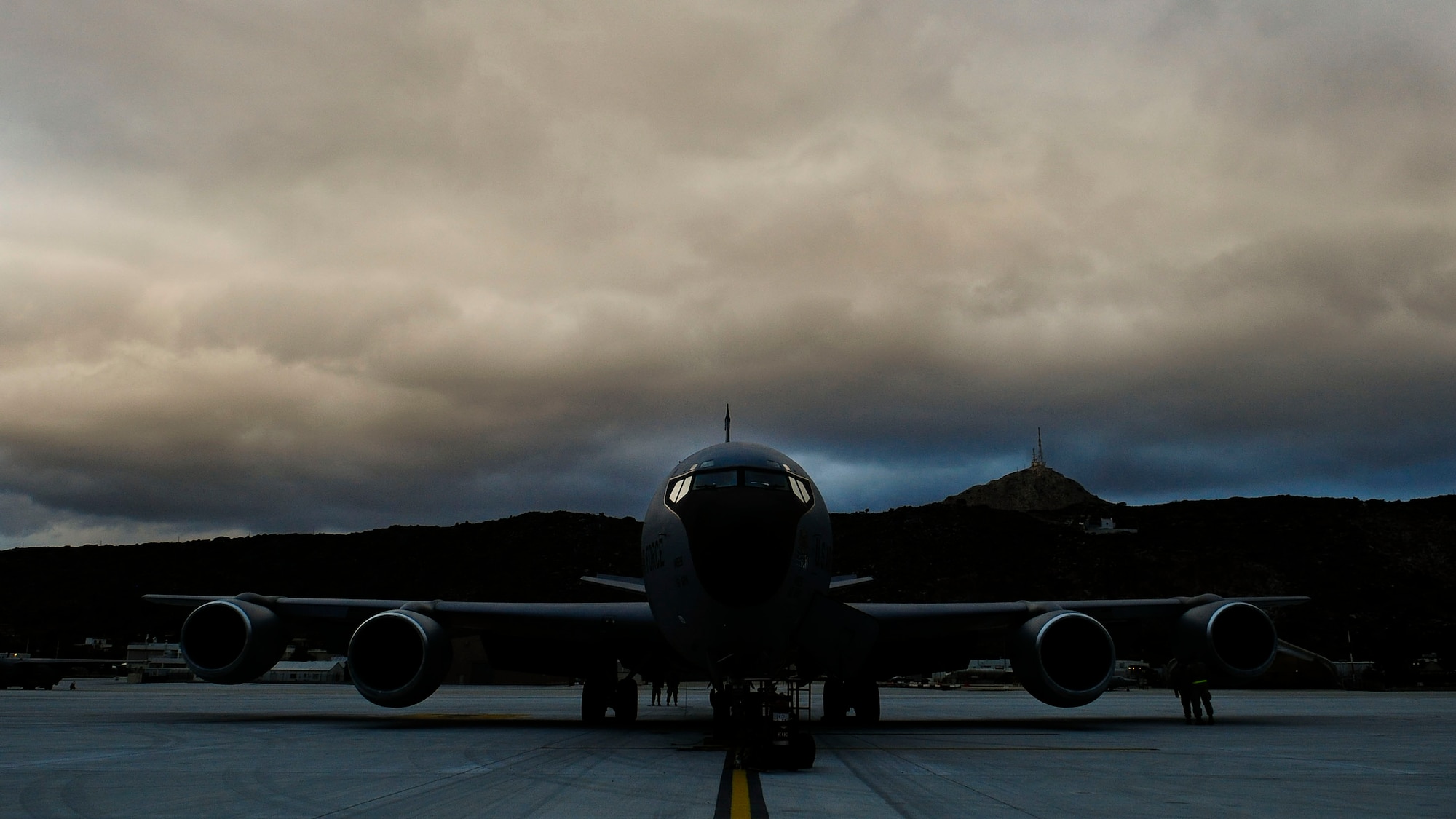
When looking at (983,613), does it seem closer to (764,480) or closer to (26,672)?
(764,480)

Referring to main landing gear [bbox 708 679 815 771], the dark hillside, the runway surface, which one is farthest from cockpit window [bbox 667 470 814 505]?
the dark hillside

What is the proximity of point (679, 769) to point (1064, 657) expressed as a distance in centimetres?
1075

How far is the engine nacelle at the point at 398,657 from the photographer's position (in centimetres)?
1928

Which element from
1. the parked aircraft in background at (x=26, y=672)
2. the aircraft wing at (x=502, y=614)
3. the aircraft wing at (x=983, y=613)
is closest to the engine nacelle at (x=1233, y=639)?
the aircraft wing at (x=983, y=613)

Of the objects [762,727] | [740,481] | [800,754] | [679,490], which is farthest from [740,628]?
[800,754]

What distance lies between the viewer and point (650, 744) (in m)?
15.9

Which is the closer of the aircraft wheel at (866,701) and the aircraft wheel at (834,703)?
the aircraft wheel at (834,703)

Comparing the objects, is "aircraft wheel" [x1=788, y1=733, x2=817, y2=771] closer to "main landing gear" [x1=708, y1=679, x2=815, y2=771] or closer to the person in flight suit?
"main landing gear" [x1=708, y1=679, x2=815, y2=771]

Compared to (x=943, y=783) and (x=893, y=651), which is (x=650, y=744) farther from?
(x=893, y=651)

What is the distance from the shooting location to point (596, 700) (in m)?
21.6

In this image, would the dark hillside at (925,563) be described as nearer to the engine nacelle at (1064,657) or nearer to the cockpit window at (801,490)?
the engine nacelle at (1064,657)

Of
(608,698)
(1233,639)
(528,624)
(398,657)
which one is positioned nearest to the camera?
(398,657)

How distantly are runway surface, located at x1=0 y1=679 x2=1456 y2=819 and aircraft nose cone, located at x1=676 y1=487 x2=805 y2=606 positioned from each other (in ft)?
7.42

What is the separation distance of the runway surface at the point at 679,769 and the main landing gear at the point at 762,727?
41cm
